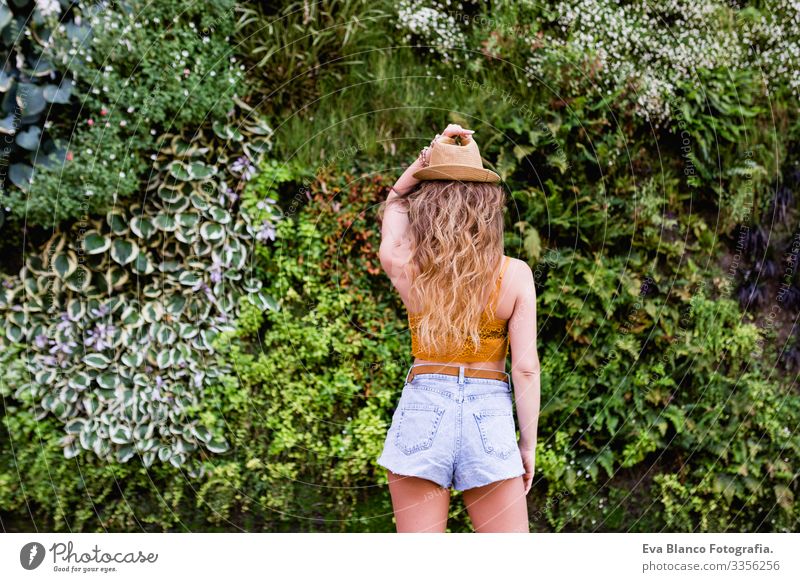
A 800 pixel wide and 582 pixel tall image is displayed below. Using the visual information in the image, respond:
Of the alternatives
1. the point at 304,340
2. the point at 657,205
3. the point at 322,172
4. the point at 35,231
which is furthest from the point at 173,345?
the point at 657,205

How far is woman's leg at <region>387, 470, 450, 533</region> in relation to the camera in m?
3.14

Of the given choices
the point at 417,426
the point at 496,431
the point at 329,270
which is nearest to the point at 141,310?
the point at 329,270

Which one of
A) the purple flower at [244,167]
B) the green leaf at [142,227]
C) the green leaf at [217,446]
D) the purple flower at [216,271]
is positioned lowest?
the green leaf at [217,446]

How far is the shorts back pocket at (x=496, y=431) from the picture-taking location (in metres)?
3.06

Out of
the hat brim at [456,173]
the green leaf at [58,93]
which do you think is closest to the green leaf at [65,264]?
the green leaf at [58,93]

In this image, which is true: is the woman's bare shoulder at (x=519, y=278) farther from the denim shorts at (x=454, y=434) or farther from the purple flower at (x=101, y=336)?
the purple flower at (x=101, y=336)

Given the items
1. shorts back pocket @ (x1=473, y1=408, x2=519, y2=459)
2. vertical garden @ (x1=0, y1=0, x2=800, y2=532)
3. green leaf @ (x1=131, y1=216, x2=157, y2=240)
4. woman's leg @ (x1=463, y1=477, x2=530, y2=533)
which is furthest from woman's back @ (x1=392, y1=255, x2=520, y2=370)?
green leaf @ (x1=131, y1=216, x2=157, y2=240)

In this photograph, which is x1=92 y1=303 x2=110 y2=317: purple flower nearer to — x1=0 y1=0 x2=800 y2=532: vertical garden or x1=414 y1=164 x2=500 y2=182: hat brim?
x1=0 y1=0 x2=800 y2=532: vertical garden

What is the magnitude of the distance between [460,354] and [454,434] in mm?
368

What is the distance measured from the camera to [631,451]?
4770 millimetres

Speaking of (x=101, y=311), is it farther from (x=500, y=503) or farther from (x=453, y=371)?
(x=500, y=503)

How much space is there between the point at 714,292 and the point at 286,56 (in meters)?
3.66
